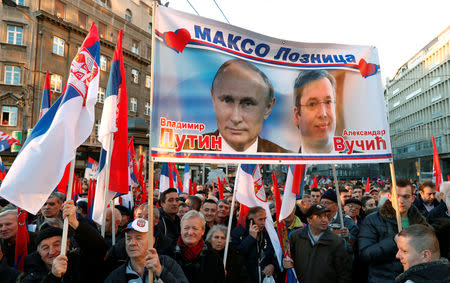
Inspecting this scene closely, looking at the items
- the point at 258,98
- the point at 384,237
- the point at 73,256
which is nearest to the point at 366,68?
the point at 258,98

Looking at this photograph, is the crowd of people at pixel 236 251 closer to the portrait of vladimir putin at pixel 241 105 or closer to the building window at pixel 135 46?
the portrait of vladimir putin at pixel 241 105

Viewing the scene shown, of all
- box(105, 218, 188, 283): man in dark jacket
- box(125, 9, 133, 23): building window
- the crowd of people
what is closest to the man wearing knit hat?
the crowd of people

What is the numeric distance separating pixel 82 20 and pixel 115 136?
33299 mm

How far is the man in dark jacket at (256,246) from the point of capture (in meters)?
4.82

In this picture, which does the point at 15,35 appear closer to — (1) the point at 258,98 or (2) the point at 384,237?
(1) the point at 258,98

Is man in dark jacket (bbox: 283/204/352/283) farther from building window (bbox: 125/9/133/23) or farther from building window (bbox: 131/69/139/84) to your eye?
building window (bbox: 125/9/133/23)

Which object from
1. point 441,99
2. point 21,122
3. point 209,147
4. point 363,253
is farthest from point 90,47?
point 441,99

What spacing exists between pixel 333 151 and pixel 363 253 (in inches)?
49.2

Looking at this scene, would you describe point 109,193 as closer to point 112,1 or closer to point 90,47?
point 90,47

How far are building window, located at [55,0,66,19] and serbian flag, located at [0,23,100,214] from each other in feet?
105

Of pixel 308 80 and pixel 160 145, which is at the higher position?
pixel 308 80

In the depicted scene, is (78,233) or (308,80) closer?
(78,233)

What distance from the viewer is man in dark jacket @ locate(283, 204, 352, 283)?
408 cm

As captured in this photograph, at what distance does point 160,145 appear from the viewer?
3.43 m
